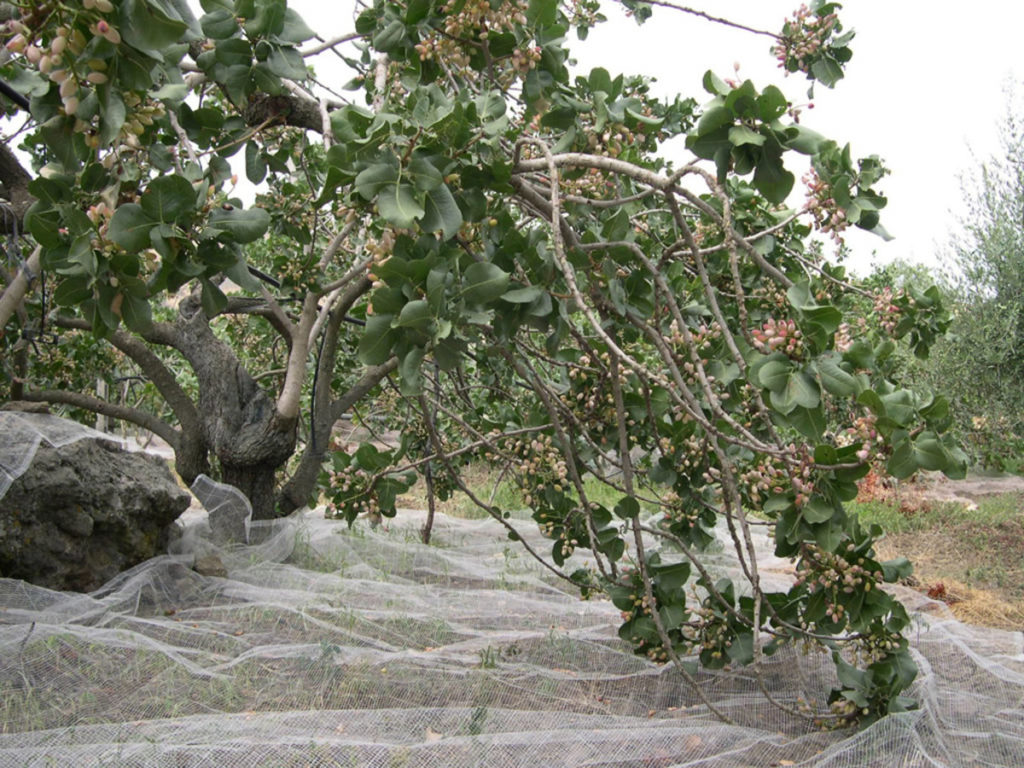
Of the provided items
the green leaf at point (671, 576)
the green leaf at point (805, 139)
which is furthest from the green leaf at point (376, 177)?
the green leaf at point (671, 576)

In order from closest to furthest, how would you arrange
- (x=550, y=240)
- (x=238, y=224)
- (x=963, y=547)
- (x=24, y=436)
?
(x=238, y=224) → (x=550, y=240) → (x=24, y=436) → (x=963, y=547)

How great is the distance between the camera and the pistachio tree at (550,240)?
138 cm

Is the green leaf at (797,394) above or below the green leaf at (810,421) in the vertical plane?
above

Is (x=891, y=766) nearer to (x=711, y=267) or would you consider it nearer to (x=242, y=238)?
(x=711, y=267)

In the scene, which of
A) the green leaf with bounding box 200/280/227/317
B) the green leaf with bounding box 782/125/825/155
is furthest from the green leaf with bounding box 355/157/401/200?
the green leaf with bounding box 782/125/825/155

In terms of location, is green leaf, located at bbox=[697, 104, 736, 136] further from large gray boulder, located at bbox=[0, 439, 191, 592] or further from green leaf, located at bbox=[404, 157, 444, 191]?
large gray boulder, located at bbox=[0, 439, 191, 592]

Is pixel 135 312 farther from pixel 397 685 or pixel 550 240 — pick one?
pixel 397 685

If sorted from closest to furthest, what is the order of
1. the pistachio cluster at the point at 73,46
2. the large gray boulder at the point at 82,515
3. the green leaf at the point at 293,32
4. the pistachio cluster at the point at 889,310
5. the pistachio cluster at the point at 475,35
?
the pistachio cluster at the point at 73,46, the green leaf at the point at 293,32, the pistachio cluster at the point at 475,35, the pistachio cluster at the point at 889,310, the large gray boulder at the point at 82,515

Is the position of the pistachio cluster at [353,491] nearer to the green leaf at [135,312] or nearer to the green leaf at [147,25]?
the green leaf at [135,312]

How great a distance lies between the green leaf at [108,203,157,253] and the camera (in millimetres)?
1333

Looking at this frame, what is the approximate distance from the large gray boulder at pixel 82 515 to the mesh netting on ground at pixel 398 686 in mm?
261

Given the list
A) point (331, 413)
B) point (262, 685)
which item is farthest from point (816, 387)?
point (331, 413)

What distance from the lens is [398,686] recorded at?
2586 millimetres

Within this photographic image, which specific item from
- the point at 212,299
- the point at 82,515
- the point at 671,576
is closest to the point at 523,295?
the point at 212,299
